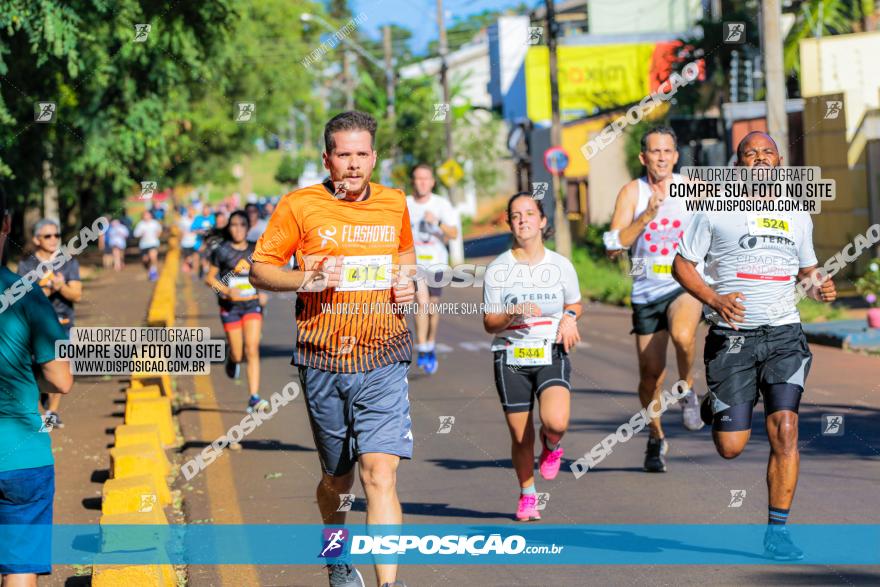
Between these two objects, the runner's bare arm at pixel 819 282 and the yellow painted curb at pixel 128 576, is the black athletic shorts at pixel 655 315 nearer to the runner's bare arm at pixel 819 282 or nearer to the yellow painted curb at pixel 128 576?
the runner's bare arm at pixel 819 282

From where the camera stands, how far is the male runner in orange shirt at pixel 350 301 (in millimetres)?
5812

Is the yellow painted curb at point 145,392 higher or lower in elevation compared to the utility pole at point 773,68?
lower

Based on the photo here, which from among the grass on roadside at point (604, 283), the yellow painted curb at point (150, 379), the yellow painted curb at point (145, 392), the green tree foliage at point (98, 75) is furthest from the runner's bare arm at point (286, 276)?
the grass on roadside at point (604, 283)

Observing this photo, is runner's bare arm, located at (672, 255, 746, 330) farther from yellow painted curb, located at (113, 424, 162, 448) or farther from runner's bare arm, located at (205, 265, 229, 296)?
runner's bare arm, located at (205, 265, 229, 296)

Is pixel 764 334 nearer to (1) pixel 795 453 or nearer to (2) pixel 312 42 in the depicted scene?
(1) pixel 795 453

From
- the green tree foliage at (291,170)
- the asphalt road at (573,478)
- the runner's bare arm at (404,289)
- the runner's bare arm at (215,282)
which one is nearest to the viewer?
the runner's bare arm at (404,289)

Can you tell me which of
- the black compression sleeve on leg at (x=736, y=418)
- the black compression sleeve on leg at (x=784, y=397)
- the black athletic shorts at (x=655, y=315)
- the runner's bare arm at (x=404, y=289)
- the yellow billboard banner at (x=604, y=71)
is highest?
the yellow billboard banner at (x=604, y=71)

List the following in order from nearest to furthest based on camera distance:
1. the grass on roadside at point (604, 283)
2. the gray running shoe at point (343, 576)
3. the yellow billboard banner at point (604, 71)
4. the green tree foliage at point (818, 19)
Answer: the gray running shoe at point (343, 576)
the grass on roadside at point (604, 283)
the green tree foliage at point (818, 19)
the yellow billboard banner at point (604, 71)

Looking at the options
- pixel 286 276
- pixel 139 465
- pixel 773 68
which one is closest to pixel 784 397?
pixel 286 276

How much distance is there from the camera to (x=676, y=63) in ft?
102

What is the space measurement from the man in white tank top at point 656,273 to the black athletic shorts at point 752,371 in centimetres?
224

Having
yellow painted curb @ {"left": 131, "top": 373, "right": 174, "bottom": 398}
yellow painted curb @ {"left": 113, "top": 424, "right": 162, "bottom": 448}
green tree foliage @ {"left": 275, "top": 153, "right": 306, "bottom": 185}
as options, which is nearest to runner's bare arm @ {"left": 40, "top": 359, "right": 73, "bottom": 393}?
yellow painted curb @ {"left": 113, "top": 424, "right": 162, "bottom": 448}

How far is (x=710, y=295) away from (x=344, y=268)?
6.62 feet

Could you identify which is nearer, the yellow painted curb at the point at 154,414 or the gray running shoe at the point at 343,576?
the gray running shoe at the point at 343,576
